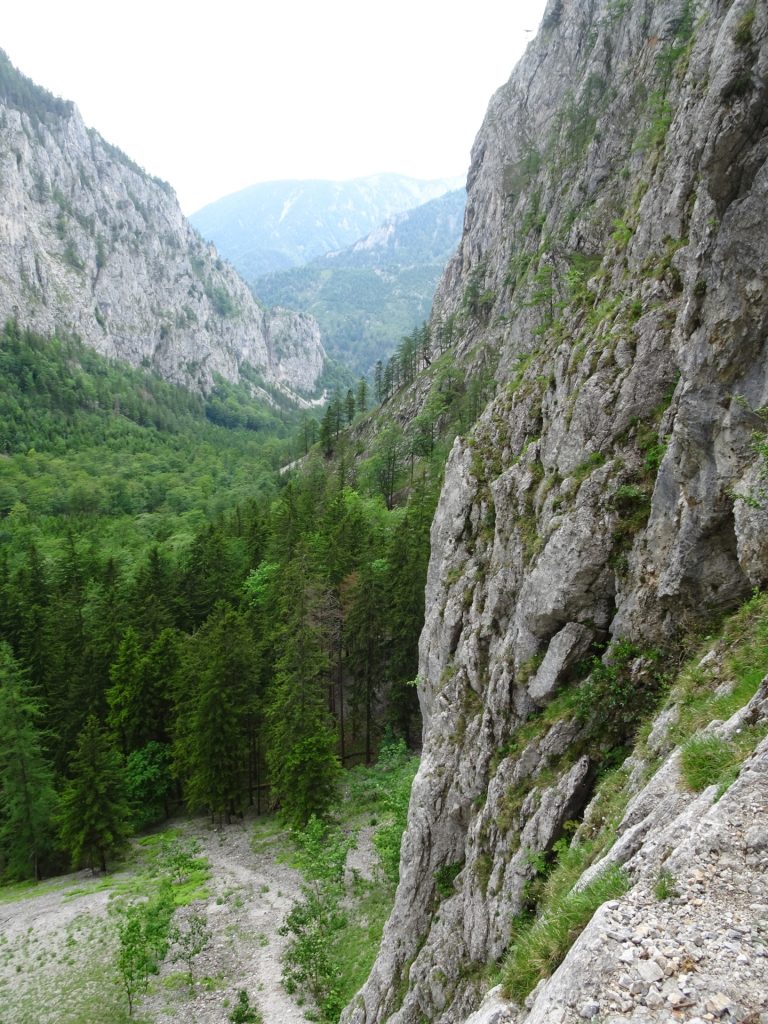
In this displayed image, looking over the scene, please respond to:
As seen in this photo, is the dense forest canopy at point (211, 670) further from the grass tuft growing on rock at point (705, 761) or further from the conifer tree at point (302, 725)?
the grass tuft growing on rock at point (705, 761)

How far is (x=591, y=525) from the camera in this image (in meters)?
15.0

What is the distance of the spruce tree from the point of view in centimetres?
3631

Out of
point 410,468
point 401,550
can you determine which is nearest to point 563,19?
point 410,468

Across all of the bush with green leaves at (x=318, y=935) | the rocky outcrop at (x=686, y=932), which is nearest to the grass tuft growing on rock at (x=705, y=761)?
the rocky outcrop at (x=686, y=932)

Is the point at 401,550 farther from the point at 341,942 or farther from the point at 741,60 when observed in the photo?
the point at 741,60

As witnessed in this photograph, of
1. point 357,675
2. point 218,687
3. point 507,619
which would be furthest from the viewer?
point 357,675

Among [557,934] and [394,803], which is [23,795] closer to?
[394,803]

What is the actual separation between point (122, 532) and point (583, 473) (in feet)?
309

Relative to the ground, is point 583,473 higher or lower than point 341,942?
higher

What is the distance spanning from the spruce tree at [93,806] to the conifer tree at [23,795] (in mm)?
3062

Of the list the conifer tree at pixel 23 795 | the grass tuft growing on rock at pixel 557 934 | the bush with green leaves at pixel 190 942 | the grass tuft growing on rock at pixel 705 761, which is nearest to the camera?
the grass tuft growing on rock at pixel 557 934

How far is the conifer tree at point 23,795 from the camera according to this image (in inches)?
1519

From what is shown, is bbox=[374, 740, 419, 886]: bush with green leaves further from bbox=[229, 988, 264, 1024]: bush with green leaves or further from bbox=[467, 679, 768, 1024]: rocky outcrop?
bbox=[467, 679, 768, 1024]: rocky outcrop

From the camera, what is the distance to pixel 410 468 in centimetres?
8594
